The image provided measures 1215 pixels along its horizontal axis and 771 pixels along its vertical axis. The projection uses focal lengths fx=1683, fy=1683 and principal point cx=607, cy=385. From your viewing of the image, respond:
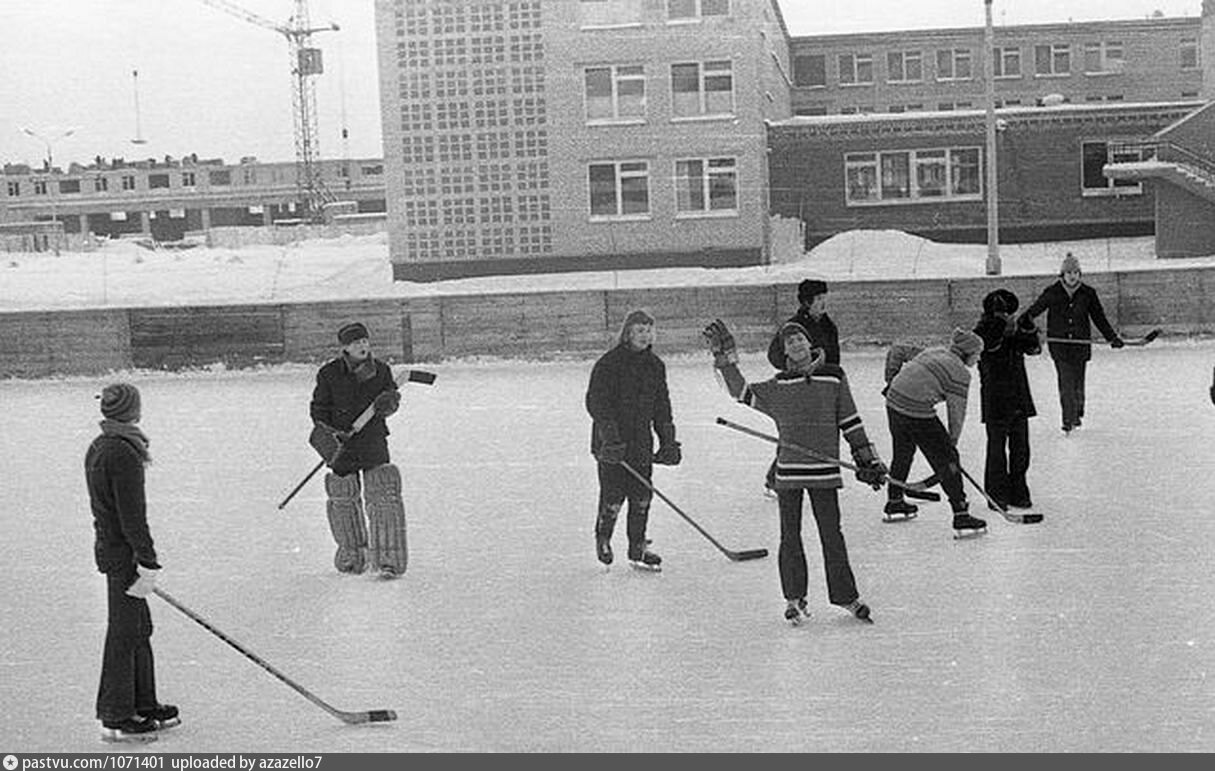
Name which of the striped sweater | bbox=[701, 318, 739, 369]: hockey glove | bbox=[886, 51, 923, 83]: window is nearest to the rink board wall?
bbox=[701, 318, 739, 369]: hockey glove

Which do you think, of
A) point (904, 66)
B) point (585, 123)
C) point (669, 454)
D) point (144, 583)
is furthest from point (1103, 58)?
point (144, 583)

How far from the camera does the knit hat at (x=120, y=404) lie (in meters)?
6.62

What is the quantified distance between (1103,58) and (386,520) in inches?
2110

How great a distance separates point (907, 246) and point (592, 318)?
55.8 ft

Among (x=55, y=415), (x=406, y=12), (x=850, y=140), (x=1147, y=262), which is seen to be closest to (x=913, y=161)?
(x=850, y=140)

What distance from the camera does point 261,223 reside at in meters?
96.8

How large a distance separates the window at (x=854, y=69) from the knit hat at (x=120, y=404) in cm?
5466

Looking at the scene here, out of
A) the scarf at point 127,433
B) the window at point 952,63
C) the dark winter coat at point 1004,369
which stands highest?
the window at point 952,63

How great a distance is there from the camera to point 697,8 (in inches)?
1446

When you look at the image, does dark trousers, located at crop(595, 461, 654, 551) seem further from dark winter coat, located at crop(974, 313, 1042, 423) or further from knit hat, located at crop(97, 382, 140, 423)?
knit hat, located at crop(97, 382, 140, 423)

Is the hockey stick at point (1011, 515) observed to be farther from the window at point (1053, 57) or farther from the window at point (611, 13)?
the window at point (1053, 57)

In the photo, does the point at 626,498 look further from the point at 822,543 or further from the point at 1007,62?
the point at 1007,62

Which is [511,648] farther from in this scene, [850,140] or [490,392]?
[850,140]

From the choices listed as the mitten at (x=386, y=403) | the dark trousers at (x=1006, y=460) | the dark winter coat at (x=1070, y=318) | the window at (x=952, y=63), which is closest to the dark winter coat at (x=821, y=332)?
the dark trousers at (x=1006, y=460)
